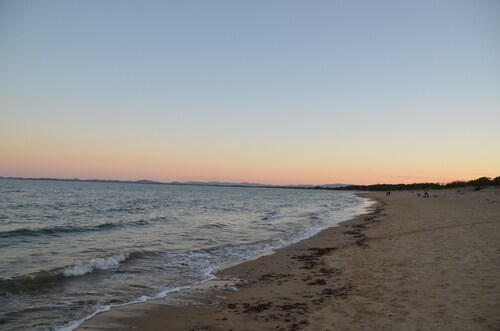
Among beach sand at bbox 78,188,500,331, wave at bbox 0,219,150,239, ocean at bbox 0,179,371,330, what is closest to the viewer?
beach sand at bbox 78,188,500,331

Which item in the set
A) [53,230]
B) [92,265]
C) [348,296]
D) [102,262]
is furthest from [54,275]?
[53,230]

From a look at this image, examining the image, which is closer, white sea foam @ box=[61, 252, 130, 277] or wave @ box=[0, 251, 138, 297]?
wave @ box=[0, 251, 138, 297]

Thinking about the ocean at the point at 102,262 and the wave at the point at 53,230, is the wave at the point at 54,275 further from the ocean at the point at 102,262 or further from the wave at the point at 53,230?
the wave at the point at 53,230

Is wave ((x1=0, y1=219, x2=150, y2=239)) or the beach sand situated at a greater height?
the beach sand

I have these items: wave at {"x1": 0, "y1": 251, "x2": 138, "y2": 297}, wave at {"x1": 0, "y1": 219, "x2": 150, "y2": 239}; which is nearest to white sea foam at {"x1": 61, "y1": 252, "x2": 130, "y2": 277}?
wave at {"x1": 0, "y1": 251, "x2": 138, "y2": 297}

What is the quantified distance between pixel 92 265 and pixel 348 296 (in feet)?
26.9

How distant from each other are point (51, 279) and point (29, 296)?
1.43 m

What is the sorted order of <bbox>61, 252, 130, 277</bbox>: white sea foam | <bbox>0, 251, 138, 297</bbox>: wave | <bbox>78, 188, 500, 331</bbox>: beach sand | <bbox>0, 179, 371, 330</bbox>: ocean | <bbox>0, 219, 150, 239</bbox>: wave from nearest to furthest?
1. <bbox>78, 188, 500, 331</bbox>: beach sand
2. <bbox>0, 179, 371, 330</bbox>: ocean
3. <bbox>0, 251, 138, 297</bbox>: wave
4. <bbox>61, 252, 130, 277</bbox>: white sea foam
5. <bbox>0, 219, 150, 239</bbox>: wave

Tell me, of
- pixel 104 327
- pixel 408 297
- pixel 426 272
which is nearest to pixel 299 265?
pixel 426 272

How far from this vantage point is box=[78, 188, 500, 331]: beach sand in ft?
21.7

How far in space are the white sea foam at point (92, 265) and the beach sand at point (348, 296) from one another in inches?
150

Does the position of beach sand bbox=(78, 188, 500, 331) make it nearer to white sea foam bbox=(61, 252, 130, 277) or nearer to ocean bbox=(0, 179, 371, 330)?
ocean bbox=(0, 179, 371, 330)

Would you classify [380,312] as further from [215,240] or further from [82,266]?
[215,240]

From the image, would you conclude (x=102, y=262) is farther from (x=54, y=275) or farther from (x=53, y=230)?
(x=53, y=230)
